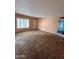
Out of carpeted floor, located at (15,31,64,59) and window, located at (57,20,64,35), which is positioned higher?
window, located at (57,20,64,35)

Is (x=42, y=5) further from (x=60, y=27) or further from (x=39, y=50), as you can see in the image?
(x=60, y=27)

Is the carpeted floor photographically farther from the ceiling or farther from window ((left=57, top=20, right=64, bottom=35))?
window ((left=57, top=20, right=64, bottom=35))

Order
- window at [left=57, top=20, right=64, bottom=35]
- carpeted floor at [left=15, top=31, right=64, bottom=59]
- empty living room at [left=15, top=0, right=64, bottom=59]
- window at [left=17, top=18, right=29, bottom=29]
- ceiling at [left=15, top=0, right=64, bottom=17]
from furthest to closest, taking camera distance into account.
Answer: window at [left=17, top=18, right=29, bottom=29], window at [left=57, top=20, right=64, bottom=35], empty living room at [left=15, top=0, right=64, bottom=59], ceiling at [left=15, top=0, right=64, bottom=17], carpeted floor at [left=15, top=31, right=64, bottom=59]

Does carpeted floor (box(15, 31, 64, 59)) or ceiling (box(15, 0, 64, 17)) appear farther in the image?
ceiling (box(15, 0, 64, 17))

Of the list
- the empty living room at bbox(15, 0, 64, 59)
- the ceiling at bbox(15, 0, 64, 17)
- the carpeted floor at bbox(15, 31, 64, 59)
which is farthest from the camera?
the empty living room at bbox(15, 0, 64, 59)

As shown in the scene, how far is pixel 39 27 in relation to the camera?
16.9 m

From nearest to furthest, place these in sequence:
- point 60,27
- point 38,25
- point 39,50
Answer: point 39,50, point 60,27, point 38,25

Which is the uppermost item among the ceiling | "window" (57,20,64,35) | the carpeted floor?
the ceiling

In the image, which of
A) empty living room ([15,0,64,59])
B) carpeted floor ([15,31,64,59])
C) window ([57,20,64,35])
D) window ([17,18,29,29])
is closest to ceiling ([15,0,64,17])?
empty living room ([15,0,64,59])

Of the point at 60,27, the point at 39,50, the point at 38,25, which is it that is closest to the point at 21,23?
the point at 38,25
